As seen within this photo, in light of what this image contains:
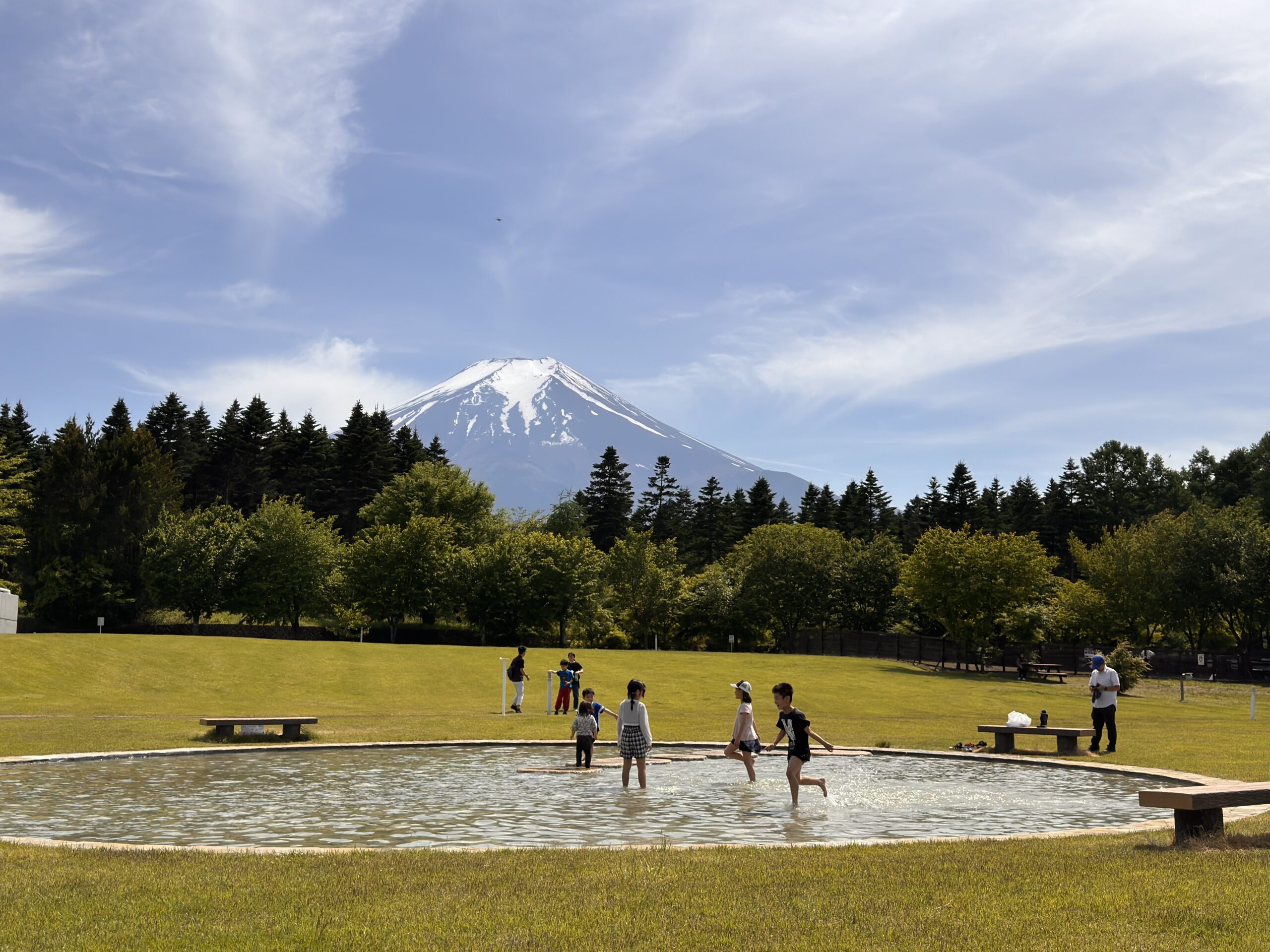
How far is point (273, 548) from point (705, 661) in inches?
1298

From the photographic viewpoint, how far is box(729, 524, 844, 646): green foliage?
268 ft

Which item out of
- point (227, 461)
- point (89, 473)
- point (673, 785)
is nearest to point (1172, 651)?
point (673, 785)

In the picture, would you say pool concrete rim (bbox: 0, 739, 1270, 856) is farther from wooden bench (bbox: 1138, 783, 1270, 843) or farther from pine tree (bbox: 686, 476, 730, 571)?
pine tree (bbox: 686, 476, 730, 571)

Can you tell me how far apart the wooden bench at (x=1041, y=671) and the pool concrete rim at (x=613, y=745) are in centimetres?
4276

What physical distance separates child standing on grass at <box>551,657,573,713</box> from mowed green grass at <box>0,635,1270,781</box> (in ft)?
4.99

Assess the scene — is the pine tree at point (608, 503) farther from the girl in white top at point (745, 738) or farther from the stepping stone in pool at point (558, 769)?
the girl in white top at point (745, 738)

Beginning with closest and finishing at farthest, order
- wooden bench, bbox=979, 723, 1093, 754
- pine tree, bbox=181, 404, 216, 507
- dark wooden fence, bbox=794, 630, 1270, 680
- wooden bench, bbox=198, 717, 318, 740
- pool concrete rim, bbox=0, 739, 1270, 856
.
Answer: pool concrete rim, bbox=0, 739, 1270, 856, wooden bench, bbox=979, 723, 1093, 754, wooden bench, bbox=198, 717, 318, 740, dark wooden fence, bbox=794, 630, 1270, 680, pine tree, bbox=181, 404, 216, 507

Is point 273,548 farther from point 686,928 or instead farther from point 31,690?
point 686,928

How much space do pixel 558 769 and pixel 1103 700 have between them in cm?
1130

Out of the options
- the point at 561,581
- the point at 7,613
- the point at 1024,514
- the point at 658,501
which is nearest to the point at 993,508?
the point at 1024,514

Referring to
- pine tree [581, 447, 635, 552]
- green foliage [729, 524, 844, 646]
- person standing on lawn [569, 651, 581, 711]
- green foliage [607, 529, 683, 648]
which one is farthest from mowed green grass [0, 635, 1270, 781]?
pine tree [581, 447, 635, 552]

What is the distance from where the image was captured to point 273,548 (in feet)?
228

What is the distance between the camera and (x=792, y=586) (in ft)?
269

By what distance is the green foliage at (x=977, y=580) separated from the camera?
65.6m
